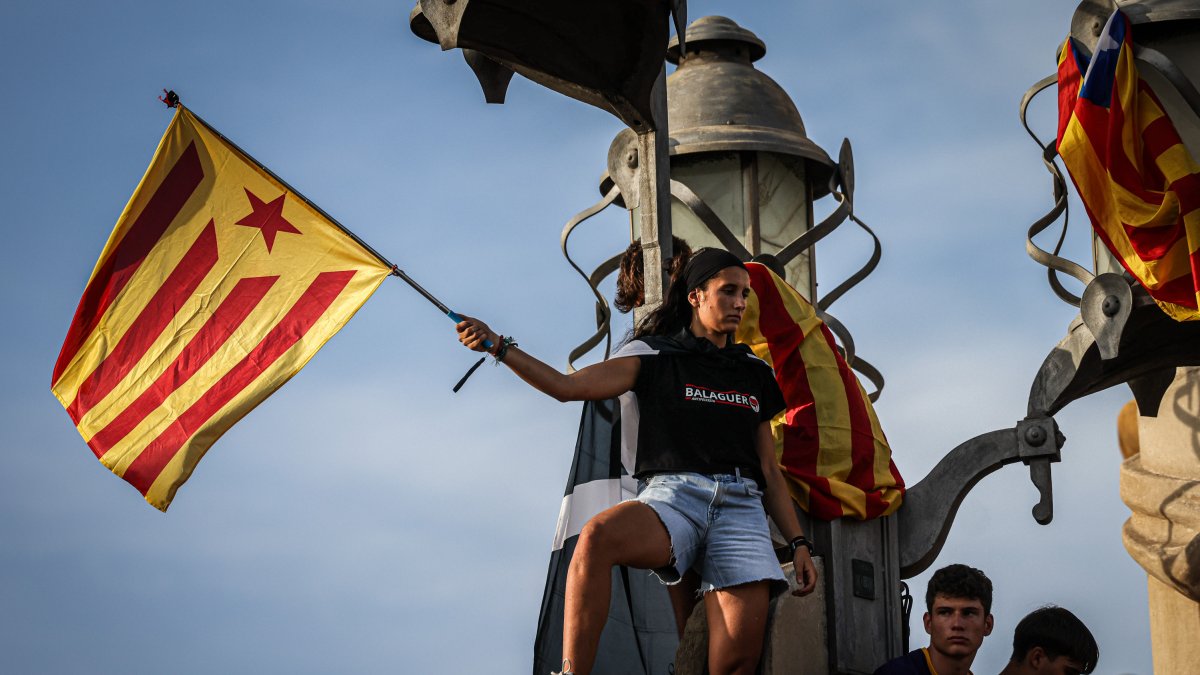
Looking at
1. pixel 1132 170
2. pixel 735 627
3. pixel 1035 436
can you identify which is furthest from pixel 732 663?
pixel 1132 170

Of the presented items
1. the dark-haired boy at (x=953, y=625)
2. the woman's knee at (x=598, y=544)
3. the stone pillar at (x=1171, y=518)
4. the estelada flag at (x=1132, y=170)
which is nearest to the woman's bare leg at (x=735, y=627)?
the woman's knee at (x=598, y=544)

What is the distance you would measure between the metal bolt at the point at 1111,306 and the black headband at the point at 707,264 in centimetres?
209

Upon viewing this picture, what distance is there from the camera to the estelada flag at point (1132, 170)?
829cm

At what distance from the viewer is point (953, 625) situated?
7121 mm

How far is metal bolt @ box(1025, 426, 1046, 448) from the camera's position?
818 cm

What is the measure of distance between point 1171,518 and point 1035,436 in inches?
76.6

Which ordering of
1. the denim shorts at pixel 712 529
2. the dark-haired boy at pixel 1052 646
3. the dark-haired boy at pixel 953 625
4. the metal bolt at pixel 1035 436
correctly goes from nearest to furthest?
1. the denim shorts at pixel 712 529
2. the dark-haired boy at pixel 953 625
3. the dark-haired boy at pixel 1052 646
4. the metal bolt at pixel 1035 436

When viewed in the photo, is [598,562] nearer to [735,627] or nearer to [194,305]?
[735,627]

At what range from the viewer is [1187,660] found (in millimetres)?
10055

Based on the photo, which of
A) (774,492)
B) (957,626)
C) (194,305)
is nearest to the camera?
(774,492)

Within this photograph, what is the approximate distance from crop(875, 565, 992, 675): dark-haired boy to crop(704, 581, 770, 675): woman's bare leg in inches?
28.1

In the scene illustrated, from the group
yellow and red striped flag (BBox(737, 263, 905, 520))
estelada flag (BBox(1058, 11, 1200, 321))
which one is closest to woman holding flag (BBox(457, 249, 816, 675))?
yellow and red striped flag (BBox(737, 263, 905, 520))

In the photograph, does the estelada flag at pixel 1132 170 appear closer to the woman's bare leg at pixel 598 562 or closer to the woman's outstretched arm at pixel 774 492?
the woman's outstretched arm at pixel 774 492

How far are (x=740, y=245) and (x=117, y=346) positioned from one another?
2530 millimetres
